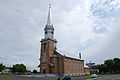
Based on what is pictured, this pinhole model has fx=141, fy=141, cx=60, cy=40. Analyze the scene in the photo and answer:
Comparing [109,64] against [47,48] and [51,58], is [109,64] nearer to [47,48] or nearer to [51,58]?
[51,58]

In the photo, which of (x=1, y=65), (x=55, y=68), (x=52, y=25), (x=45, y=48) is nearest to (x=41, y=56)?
(x=45, y=48)

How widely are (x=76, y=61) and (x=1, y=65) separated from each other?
51.3 m

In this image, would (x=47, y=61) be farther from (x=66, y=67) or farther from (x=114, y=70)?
(x=114, y=70)

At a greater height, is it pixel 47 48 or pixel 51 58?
pixel 47 48

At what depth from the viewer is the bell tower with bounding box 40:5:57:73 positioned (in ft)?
189

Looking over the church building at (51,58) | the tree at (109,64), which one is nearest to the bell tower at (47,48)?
the church building at (51,58)

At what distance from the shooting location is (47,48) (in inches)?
2322

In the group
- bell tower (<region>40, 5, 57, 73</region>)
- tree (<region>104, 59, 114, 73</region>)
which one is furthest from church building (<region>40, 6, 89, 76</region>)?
tree (<region>104, 59, 114, 73</region>)

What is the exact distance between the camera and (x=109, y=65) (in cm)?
10344

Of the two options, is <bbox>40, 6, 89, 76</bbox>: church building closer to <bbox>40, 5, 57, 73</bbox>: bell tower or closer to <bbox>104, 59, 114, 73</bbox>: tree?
<bbox>40, 5, 57, 73</bbox>: bell tower

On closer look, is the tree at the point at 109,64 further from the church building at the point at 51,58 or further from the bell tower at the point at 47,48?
the bell tower at the point at 47,48

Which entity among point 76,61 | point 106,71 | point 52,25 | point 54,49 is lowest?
point 106,71

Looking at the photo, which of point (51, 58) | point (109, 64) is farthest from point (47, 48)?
point (109, 64)

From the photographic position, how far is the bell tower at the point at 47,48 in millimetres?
57750
